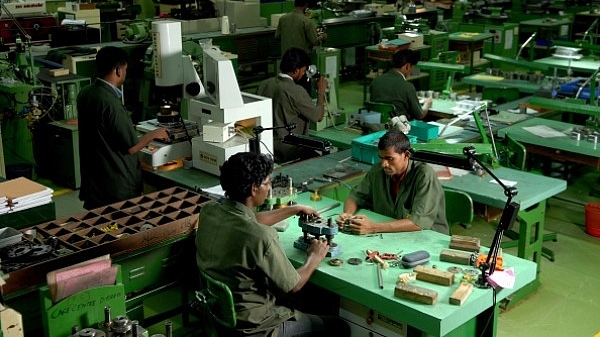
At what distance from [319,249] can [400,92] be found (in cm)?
305

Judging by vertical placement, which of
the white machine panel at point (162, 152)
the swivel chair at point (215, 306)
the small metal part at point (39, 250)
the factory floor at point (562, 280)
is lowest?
the factory floor at point (562, 280)

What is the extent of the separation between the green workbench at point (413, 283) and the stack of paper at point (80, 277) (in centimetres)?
80

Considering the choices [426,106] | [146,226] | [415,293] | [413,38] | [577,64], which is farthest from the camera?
[413,38]

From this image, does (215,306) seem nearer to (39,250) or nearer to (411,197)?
(39,250)

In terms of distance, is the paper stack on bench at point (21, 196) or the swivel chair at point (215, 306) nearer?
the swivel chair at point (215, 306)

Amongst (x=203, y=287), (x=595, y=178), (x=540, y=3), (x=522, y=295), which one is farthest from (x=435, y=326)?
(x=540, y=3)

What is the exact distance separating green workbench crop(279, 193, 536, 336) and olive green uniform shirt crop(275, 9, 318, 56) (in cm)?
458

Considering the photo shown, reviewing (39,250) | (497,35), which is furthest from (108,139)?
(497,35)

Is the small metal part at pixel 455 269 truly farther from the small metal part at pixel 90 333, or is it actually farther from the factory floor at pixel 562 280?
the small metal part at pixel 90 333

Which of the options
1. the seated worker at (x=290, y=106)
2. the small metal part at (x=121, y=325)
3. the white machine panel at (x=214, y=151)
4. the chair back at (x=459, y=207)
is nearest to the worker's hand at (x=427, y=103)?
the seated worker at (x=290, y=106)

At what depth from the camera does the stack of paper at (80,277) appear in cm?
263

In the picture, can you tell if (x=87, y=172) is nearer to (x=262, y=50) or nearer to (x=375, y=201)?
(x=375, y=201)

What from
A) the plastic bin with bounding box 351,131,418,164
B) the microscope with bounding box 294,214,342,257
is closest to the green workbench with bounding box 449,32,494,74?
the plastic bin with bounding box 351,131,418,164

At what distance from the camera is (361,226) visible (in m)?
3.33
